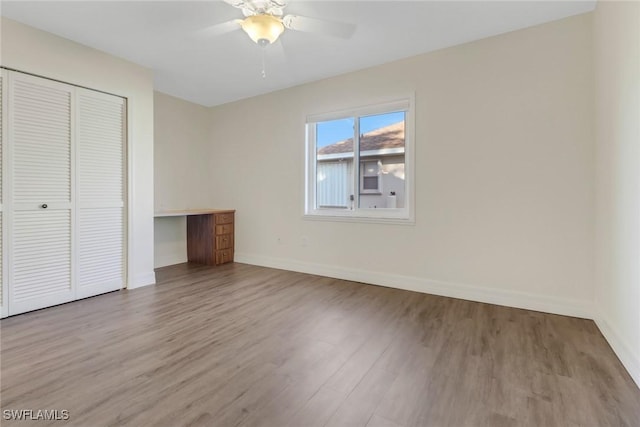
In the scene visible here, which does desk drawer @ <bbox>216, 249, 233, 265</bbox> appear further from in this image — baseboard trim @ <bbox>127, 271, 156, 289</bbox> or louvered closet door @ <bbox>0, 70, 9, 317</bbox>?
louvered closet door @ <bbox>0, 70, 9, 317</bbox>

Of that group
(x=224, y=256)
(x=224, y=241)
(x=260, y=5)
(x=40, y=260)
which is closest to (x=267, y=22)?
(x=260, y=5)

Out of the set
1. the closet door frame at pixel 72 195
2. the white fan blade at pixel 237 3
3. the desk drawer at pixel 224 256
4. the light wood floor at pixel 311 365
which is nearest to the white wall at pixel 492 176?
the light wood floor at pixel 311 365

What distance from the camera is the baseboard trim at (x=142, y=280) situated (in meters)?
3.34

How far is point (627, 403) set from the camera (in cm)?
146

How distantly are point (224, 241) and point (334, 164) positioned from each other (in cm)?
212

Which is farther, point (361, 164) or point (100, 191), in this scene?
point (361, 164)

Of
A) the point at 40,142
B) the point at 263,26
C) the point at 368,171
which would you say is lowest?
the point at 368,171

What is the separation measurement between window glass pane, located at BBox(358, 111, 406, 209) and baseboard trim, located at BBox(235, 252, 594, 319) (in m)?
0.86

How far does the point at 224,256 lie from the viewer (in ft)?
15.1

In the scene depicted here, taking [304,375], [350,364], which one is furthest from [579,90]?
[304,375]

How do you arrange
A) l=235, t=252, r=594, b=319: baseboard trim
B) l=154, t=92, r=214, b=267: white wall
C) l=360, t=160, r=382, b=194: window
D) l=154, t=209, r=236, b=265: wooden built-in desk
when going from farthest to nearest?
l=154, t=209, r=236, b=265: wooden built-in desk < l=154, t=92, r=214, b=267: white wall < l=360, t=160, r=382, b=194: window < l=235, t=252, r=594, b=319: baseboard trim

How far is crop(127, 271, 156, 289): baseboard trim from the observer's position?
3.34 meters

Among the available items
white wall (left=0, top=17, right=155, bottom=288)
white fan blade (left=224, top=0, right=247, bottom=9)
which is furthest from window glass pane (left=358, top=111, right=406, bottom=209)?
white wall (left=0, top=17, right=155, bottom=288)

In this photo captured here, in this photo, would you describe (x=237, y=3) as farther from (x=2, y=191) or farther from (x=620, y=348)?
(x=620, y=348)
